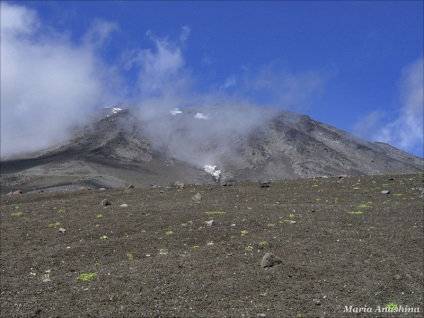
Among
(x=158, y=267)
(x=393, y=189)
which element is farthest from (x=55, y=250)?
(x=393, y=189)

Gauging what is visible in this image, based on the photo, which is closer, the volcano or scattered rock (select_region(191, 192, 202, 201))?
scattered rock (select_region(191, 192, 202, 201))

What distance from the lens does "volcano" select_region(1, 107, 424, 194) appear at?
146000 mm

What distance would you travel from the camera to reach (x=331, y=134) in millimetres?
197250

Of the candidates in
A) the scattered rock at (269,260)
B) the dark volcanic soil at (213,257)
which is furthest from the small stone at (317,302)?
the scattered rock at (269,260)

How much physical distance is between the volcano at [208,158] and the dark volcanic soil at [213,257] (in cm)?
10550

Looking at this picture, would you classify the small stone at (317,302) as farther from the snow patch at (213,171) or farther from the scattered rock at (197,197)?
the snow patch at (213,171)

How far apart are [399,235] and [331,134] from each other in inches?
7124

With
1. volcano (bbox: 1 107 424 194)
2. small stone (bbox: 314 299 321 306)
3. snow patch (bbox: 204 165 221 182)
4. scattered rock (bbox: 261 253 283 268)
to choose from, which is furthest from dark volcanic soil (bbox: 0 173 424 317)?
snow patch (bbox: 204 165 221 182)

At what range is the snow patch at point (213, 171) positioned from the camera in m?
163

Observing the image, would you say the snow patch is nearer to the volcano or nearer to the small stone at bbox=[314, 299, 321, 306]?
the volcano

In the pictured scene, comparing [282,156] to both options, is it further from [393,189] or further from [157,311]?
[157,311]

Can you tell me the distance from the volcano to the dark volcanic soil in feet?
346

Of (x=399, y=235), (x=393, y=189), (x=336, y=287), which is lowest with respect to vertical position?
(x=336, y=287)

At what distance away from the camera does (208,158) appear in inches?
7229
